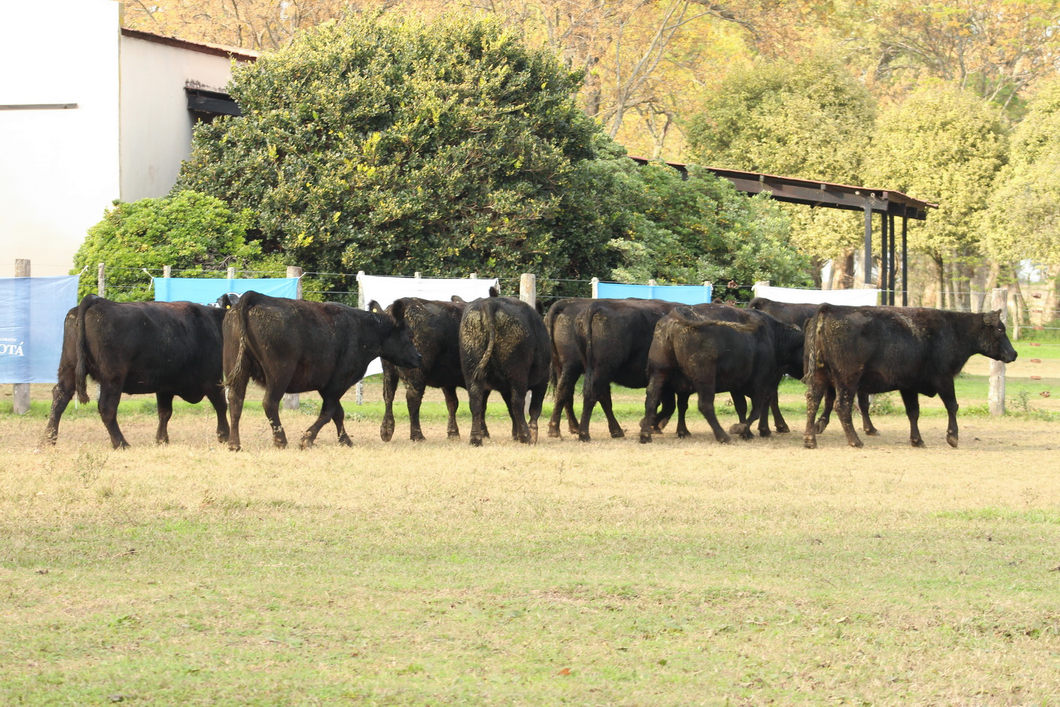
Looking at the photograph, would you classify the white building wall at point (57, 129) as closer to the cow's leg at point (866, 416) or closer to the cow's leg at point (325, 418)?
the cow's leg at point (325, 418)

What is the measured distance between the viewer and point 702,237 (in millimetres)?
24094

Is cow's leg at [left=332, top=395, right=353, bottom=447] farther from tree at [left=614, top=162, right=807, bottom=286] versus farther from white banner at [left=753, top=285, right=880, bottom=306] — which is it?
tree at [left=614, top=162, right=807, bottom=286]

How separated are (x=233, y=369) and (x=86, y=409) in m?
4.73

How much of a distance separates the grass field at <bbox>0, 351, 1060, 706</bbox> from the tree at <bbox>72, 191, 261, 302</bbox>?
7.68 meters

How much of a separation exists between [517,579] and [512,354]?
6.88 m

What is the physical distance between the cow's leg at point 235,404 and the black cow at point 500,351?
2.61 meters

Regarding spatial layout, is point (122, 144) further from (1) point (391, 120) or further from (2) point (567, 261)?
(2) point (567, 261)

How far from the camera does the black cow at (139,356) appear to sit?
41.0 feet

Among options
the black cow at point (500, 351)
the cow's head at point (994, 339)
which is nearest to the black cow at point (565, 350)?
the black cow at point (500, 351)

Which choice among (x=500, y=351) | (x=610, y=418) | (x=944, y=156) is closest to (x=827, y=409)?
(x=610, y=418)

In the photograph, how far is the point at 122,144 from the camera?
873 inches

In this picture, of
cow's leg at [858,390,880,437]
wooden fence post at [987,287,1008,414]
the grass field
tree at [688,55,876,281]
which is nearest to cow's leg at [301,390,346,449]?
the grass field

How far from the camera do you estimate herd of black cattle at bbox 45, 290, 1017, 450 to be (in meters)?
12.6

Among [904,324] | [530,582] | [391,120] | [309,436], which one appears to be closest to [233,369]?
[309,436]
